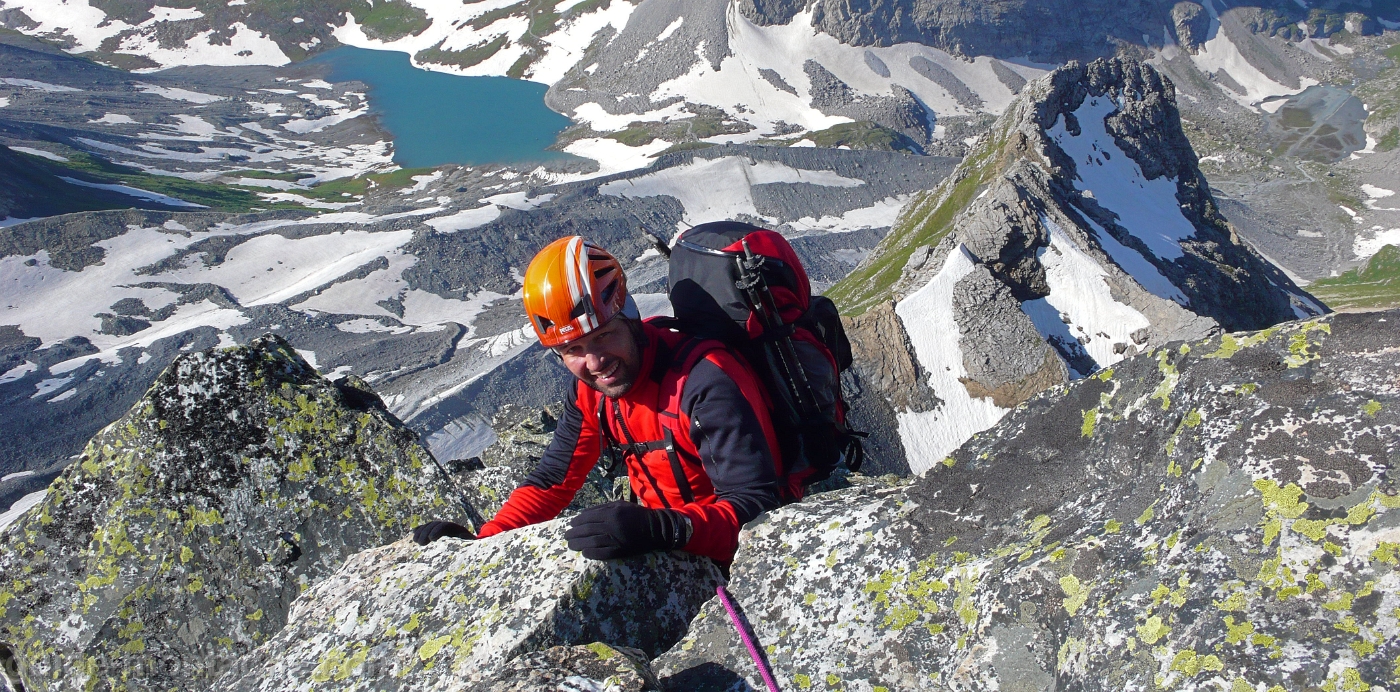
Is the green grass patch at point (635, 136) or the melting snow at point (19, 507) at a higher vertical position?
the green grass patch at point (635, 136)

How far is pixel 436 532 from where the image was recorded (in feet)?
20.1

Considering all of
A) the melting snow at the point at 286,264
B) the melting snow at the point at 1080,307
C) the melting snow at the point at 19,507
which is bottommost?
the melting snow at the point at 19,507

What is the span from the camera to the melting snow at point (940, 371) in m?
36.7

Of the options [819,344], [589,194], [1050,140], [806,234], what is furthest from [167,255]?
[819,344]

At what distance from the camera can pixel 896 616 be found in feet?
14.9

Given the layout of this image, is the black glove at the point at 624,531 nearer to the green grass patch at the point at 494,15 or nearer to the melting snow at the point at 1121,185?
the melting snow at the point at 1121,185

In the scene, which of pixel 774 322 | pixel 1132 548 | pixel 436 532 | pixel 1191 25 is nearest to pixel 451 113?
pixel 436 532

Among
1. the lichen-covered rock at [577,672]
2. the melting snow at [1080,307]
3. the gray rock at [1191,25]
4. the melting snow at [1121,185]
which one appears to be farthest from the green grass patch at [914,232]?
the gray rock at [1191,25]

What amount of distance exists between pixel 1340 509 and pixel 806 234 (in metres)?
77.7

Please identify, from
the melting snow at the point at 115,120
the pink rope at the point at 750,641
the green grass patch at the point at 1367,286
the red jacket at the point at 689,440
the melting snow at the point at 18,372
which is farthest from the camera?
the melting snow at the point at 115,120

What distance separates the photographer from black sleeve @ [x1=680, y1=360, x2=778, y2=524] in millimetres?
5488

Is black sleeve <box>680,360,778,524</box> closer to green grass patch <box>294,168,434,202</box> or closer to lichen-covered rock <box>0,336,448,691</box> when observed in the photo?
lichen-covered rock <box>0,336,448,691</box>

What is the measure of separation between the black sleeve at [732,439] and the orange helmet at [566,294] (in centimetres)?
85

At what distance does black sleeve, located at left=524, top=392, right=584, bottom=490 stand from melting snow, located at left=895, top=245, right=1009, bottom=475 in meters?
31.4
